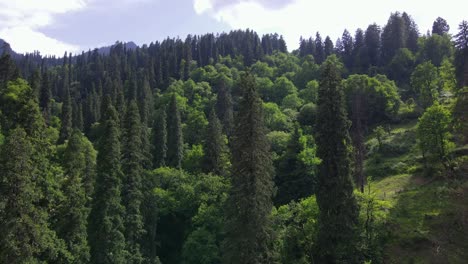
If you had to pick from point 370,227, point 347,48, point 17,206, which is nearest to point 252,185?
point 370,227

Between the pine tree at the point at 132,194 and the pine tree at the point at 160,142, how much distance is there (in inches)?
936

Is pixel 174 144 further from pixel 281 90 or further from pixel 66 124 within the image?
pixel 281 90

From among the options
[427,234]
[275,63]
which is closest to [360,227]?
[427,234]

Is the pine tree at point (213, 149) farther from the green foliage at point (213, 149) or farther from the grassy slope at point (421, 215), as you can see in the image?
the grassy slope at point (421, 215)

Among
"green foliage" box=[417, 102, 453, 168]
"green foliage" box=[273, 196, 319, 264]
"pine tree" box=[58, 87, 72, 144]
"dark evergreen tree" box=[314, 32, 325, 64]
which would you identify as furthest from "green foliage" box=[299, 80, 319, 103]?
"green foliage" box=[273, 196, 319, 264]

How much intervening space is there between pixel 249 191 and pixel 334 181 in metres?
8.00

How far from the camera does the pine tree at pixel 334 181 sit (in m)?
34.3

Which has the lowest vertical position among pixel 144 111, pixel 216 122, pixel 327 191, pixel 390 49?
pixel 327 191

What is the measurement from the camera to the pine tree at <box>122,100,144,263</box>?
44000 mm

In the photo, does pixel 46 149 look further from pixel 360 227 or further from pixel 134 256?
pixel 360 227

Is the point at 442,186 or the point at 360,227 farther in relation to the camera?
the point at 442,186

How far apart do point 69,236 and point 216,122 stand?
35.7 m

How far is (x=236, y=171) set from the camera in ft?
111

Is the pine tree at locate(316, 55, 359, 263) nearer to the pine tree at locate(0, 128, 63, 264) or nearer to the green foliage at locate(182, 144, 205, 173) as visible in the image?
the pine tree at locate(0, 128, 63, 264)
